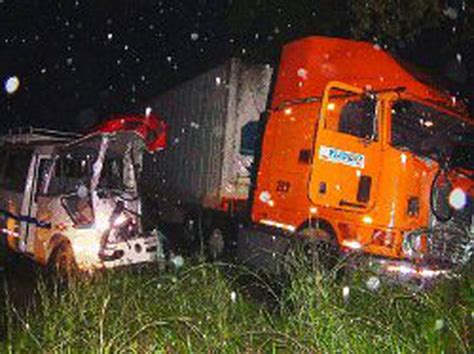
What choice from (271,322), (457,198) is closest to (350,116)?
(457,198)

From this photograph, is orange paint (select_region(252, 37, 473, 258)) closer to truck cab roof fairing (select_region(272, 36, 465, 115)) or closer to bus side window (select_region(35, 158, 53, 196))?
truck cab roof fairing (select_region(272, 36, 465, 115))

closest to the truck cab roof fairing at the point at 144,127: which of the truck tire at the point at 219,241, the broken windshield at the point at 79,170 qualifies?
the broken windshield at the point at 79,170

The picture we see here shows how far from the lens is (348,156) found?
26.4ft

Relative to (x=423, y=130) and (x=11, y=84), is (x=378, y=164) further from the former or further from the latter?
(x=11, y=84)

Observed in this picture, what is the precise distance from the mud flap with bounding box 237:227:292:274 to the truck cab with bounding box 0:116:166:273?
1.45 metres

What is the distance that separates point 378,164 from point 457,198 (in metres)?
1.10

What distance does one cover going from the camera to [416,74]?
883cm

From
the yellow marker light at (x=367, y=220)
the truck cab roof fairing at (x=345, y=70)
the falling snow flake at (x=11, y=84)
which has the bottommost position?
the yellow marker light at (x=367, y=220)

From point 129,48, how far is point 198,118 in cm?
1845

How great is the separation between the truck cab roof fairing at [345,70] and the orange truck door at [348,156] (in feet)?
2.23

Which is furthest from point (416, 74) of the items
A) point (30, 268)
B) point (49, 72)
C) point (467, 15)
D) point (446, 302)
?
point (49, 72)

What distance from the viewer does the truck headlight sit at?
8.06m

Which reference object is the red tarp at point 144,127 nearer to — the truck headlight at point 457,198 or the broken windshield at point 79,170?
the broken windshield at point 79,170

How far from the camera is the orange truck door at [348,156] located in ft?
26.1
